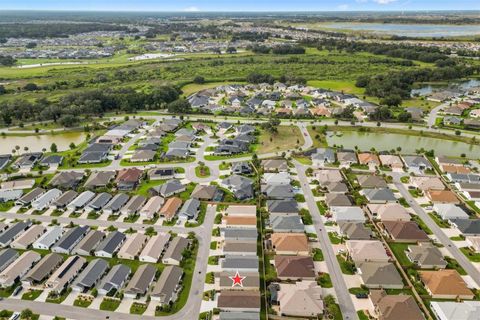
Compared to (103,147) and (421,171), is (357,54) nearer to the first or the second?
(421,171)

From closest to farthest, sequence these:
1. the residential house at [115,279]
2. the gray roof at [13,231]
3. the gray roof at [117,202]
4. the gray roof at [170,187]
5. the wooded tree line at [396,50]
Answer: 1. the residential house at [115,279]
2. the gray roof at [13,231]
3. the gray roof at [117,202]
4. the gray roof at [170,187]
5. the wooded tree line at [396,50]

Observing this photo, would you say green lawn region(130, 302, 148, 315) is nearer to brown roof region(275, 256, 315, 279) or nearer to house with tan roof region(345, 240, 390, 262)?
brown roof region(275, 256, 315, 279)

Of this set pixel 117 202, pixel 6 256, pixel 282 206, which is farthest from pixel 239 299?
pixel 6 256

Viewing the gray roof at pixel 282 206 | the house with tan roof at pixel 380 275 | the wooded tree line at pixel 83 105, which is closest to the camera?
the house with tan roof at pixel 380 275

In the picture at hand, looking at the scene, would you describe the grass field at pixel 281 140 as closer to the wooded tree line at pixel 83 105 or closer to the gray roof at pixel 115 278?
the wooded tree line at pixel 83 105

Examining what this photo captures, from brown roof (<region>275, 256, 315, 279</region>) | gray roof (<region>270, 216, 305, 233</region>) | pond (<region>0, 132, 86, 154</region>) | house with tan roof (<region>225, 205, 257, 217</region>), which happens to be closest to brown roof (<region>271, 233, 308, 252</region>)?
gray roof (<region>270, 216, 305, 233</region>)

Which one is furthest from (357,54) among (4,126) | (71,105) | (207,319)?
(207,319)

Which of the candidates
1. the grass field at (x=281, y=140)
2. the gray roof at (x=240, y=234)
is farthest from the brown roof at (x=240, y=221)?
the grass field at (x=281, y=140)
